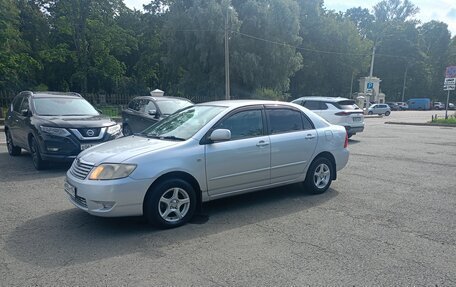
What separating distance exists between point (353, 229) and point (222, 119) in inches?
92.1

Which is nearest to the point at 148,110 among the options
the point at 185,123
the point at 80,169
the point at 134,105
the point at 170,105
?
the point at 170,105

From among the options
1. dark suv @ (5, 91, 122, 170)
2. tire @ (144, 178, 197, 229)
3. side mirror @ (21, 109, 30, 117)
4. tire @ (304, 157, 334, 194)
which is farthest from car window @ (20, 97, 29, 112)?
tire @ (304, 157, 334, 194)

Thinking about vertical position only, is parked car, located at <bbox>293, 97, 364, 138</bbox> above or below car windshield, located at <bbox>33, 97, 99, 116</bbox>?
below

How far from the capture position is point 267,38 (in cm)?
3356

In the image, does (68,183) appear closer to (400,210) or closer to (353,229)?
(353,229)

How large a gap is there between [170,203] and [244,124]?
65.8 inches

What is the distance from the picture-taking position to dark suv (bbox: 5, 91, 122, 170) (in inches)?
303

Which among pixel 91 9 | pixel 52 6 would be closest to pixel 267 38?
pixel 91 9

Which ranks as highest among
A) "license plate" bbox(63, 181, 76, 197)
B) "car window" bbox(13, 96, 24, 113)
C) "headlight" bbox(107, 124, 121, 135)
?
"car window" bbox(13, 96, 24, 113)

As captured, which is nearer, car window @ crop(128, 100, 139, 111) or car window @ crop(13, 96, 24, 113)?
car window @ crop(13, 96, 24, 113)

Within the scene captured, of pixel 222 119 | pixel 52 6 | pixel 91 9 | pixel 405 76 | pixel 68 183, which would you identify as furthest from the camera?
pixel 405 76

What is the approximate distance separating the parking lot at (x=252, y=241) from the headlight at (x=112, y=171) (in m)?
0.74

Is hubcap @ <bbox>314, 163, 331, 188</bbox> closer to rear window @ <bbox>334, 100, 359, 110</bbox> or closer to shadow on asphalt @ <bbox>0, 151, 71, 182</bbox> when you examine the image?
shadow on asphalt @ <bbox>0, 151, 71, 182</bbox>

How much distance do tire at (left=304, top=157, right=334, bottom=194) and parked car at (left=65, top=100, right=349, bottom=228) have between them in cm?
2
